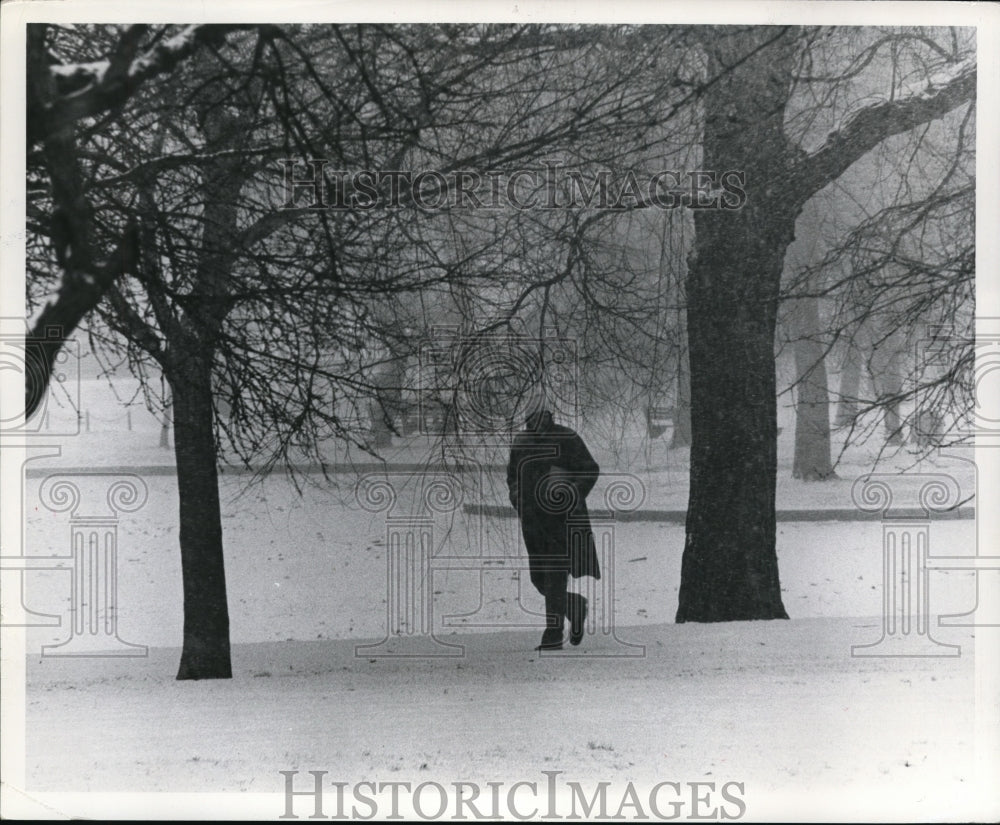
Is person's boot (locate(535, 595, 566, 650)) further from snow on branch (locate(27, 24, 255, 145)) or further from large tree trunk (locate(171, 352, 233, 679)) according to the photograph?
snow on branch (locate(27, 24, 255, 145))

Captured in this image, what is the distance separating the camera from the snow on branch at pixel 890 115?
5.15 m

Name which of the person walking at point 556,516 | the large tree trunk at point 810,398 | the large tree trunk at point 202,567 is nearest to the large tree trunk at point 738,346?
the large tree trunk at point 810,398

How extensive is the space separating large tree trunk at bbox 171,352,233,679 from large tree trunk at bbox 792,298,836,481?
2.51 metres

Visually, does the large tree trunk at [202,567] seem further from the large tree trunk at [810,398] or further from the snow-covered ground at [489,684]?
the large tree trunk at [810,398]

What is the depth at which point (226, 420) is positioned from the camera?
505 centimetres

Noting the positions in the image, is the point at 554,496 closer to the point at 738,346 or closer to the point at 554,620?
the point at 554,620

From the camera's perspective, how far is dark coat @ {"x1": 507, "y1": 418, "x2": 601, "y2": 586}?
5035 millimetres

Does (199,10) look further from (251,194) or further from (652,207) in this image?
(652,207)

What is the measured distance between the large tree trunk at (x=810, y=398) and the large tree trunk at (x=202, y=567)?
2.51 meters

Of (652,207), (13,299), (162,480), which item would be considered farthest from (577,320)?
(13,299)

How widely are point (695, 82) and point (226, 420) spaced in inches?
96.8

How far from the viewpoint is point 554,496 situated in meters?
5.06

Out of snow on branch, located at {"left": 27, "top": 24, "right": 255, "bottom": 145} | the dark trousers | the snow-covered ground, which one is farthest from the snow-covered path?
snow on branch, located at {"left": 27, "top": 24, "right": 255, "bottom": 145}

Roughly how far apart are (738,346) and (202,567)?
2495 millimetres
